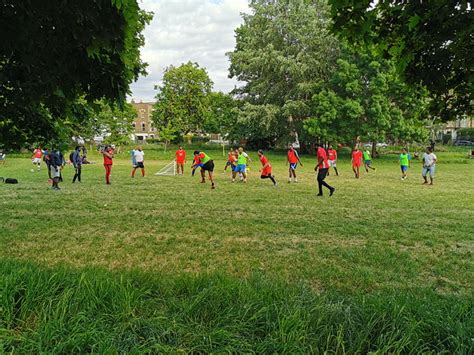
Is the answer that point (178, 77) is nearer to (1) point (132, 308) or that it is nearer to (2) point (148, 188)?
(2) point (148, 188)

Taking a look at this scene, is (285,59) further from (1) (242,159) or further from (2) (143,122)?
(2) (143,122)

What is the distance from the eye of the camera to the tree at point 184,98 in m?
62.4

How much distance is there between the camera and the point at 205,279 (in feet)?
13.3

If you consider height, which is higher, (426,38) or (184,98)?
(184,98)

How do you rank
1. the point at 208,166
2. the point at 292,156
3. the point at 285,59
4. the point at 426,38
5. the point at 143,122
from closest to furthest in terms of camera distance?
1. the point at 426,38
2. the point at 208,166
3. the point at 292,156
4. the point at 285,59
5. the point at 143,122

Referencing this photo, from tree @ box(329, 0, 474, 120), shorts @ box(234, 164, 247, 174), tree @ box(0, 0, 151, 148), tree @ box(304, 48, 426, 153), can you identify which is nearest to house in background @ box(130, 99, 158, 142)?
tree @ box(304, 48, 426, 153)

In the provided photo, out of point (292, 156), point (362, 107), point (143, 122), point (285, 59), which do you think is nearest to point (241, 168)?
point (292, 156)

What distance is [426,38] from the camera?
4.23m

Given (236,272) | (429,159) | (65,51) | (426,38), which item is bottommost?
(236,272)

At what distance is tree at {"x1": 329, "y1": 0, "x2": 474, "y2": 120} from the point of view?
3.89 metres

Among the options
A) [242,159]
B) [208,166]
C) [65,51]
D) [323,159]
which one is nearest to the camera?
[65,51]

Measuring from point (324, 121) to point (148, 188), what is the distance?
23.7 metres

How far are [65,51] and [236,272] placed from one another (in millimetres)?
3665

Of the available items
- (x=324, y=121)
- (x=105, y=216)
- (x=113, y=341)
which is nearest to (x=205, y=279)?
(x=113, y=341)
